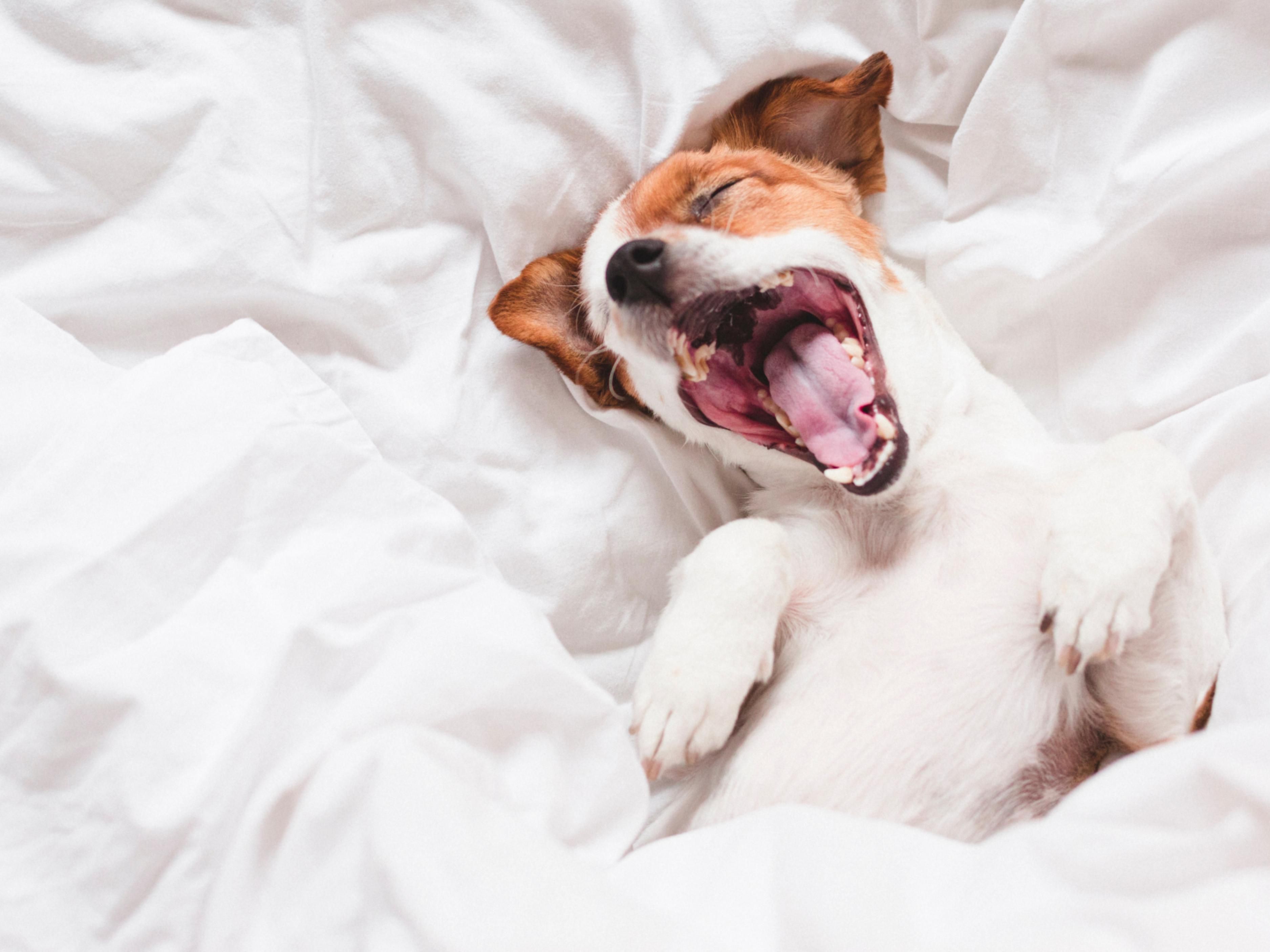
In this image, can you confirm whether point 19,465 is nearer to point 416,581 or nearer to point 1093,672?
point 416,581

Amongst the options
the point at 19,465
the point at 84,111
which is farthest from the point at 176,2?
the point at 19,465

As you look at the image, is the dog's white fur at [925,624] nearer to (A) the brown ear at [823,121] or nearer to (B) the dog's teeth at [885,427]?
(B) the dog's teeth at [885,427]

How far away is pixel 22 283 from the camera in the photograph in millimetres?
1362

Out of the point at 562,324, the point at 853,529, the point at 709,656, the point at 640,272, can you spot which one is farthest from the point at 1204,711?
the point at 562,324

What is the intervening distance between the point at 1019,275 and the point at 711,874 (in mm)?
1239

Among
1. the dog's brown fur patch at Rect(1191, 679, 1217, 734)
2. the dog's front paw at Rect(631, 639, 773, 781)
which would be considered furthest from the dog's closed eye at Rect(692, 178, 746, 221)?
→ the dog's brown fur patch at Rect(1191, 679, 1217, 734)

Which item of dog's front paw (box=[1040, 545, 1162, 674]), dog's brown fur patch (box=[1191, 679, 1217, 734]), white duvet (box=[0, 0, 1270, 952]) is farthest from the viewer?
dog's brown fur patch (box=[1191, 679, 1217, 734])

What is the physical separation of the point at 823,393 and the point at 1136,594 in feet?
1.76

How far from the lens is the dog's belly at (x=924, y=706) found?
120 centimetres

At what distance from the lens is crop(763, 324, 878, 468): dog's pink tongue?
1365mm

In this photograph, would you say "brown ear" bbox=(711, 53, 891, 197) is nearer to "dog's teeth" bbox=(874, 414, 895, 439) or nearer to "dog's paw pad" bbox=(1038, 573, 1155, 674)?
"dog's teeth" bbox=(874, 414, 895, 439)

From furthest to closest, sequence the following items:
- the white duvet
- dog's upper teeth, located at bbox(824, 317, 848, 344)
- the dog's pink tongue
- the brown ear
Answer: the brown ear < dog's upper teeth, located at bbox(824, 317, 848, 344) < the dog's pink tongue < the white duvet

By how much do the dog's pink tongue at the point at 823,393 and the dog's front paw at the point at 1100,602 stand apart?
0.34 metres

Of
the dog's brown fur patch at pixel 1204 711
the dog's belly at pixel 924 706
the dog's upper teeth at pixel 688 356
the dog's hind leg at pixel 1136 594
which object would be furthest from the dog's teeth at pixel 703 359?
the dog's brown fur patch at pixel 1204 711
